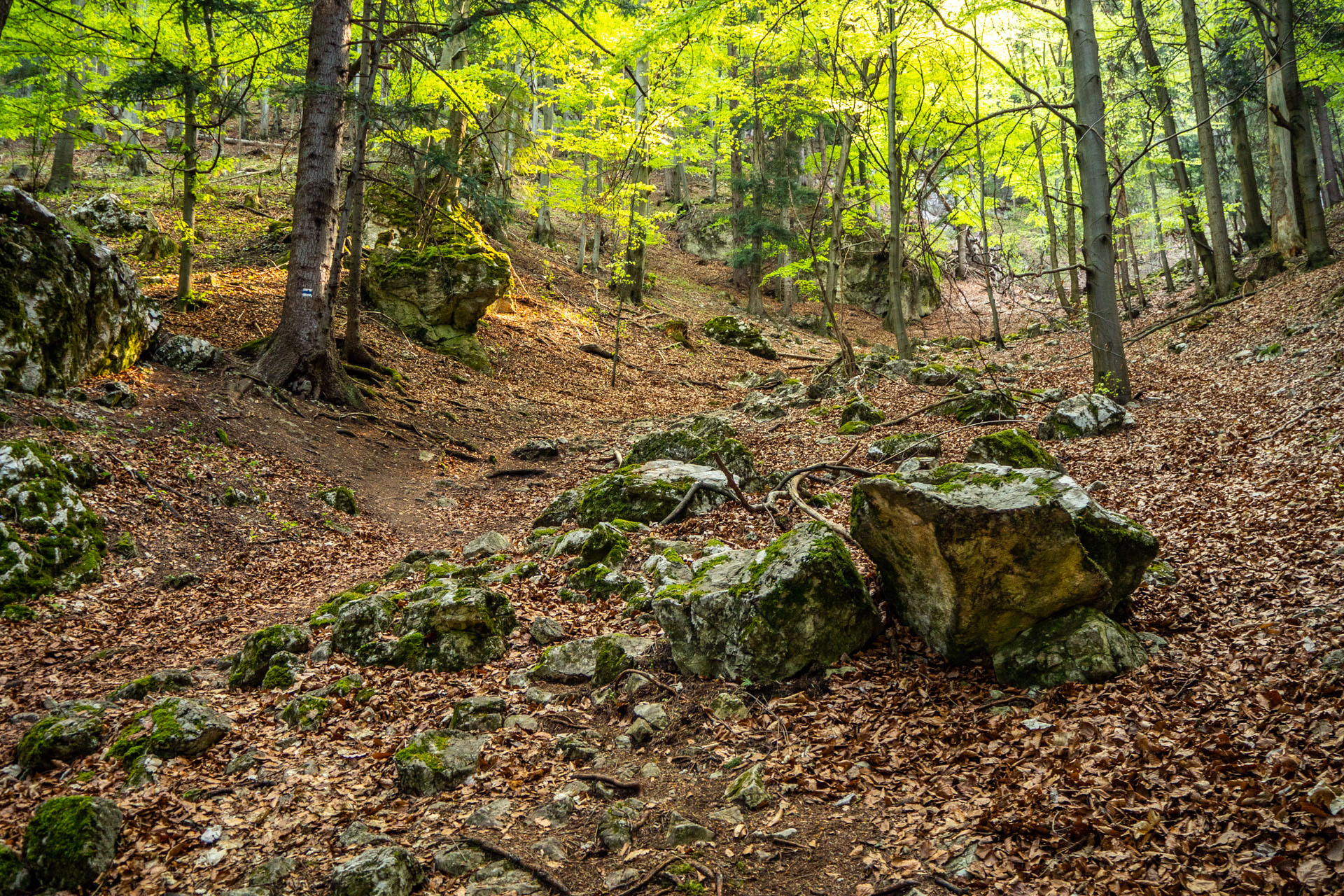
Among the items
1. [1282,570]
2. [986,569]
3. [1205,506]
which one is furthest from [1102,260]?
[986,569]

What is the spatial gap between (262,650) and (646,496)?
13.7ft

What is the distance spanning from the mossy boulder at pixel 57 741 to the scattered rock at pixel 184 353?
7.11 m

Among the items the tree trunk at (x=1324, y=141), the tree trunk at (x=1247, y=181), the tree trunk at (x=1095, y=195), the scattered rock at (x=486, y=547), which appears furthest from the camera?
the tree trunk at (x=1324, y=141)

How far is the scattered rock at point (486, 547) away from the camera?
7.56 meters

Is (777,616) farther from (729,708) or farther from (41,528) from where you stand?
(41,528)

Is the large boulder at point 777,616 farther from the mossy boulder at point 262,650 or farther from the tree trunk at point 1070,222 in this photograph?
the tree trunk at point 1070,222

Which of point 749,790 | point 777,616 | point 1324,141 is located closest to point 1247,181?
point 1324,141

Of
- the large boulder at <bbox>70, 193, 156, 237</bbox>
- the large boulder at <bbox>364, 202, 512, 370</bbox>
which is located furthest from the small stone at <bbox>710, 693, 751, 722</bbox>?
the large boulder at <bbox>70, 193, 156, 237</bbox>

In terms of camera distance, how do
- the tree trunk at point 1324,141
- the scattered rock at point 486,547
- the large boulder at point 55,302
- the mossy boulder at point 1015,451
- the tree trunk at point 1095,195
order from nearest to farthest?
the mossy boulder at point 1015,451
the large boulder at point 55,302
the scattered rock at point 486,547
the tree trunk at point 1095,195
the tree trunk at point 1324,141

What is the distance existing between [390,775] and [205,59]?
1357 cm

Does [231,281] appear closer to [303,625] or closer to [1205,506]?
[303,625]

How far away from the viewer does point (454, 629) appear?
5.44 m

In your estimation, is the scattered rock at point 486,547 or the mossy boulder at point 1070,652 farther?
the scattered rock at point 486,547

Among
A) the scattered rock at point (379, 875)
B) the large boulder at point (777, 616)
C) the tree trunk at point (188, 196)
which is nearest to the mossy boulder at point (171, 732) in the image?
the scattered rock at point (379, 875)
